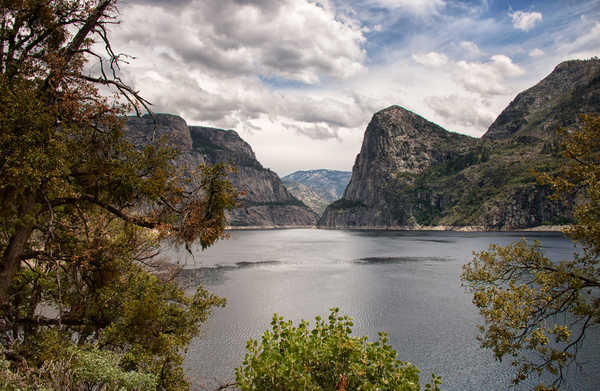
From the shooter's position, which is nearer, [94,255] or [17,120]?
[17,120]

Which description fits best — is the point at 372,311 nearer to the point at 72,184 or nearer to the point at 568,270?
the point at 568,270

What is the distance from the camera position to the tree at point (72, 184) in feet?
27.6

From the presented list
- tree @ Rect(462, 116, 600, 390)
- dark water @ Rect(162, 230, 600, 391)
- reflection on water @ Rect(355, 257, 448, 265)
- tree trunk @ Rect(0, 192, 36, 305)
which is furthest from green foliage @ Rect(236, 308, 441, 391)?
reflection on water @ Rect(355, 257, 448, 265)

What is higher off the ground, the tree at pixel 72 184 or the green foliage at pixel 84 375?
the tree at pixel 72 184

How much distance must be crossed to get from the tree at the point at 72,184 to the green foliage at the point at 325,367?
3.82 m

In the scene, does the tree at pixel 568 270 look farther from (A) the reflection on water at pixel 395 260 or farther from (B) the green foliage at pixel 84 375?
(A) the reflection on water at pixel 395 260

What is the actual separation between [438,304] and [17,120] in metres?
53.3

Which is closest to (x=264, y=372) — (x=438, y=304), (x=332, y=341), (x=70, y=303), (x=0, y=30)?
(x=332, y=341)

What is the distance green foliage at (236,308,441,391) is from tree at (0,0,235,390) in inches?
150

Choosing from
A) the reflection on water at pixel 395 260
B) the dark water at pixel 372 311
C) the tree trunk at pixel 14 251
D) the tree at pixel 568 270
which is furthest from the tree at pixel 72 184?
the reflection on water at pixel 395 260

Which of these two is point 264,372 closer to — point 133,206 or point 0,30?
point 133,206

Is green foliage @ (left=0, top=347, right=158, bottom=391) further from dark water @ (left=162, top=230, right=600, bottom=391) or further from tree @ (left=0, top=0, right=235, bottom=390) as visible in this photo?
dark water @ (left=162, top=230, right=600, bottom=391)

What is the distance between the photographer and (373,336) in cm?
3669

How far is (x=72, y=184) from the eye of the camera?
9648mm
